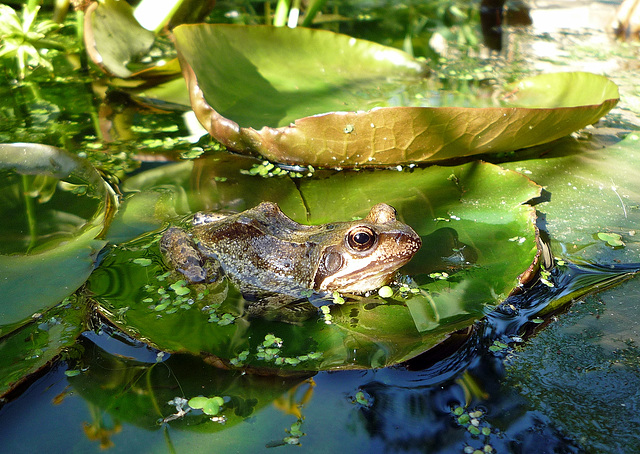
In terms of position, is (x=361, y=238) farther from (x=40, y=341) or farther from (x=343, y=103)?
(x=343, y=103)

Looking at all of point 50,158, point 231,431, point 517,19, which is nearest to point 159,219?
point 50,158

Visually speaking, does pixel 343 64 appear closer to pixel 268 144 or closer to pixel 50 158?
pixel 268 144

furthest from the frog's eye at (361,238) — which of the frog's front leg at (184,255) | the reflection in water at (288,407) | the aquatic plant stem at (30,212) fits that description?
the aquatic plant stem at (30,212)

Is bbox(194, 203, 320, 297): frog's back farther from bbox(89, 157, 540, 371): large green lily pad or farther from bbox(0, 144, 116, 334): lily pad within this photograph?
bbox(0, 144, 116, 334): lily pad

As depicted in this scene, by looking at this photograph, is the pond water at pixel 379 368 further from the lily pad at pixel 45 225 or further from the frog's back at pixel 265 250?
the frog's back at pixel 265 250

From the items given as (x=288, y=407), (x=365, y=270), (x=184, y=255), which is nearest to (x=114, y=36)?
(x=184, y=255)

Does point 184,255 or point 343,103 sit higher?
point 343,103
